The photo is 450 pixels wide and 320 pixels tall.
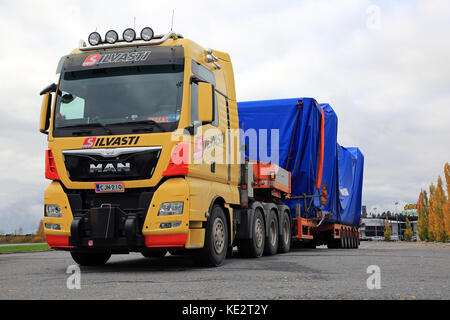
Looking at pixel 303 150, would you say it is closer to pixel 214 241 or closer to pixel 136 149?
pixel 214 241

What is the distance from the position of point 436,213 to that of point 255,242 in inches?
2196

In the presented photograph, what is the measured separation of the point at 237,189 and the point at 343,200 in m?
10.2

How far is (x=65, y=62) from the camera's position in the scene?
912 centimetres

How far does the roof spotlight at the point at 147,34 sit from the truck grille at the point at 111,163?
2.15 m

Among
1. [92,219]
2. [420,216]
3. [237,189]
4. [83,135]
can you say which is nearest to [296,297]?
[92,219]

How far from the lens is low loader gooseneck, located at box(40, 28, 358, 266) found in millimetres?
8117

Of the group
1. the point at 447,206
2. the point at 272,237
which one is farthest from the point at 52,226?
the point at 447,206

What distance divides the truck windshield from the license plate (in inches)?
31.9

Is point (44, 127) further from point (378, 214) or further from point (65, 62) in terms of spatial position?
point (378, 214)

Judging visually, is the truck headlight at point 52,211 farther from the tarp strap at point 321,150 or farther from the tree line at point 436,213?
the tree line at point 436,213

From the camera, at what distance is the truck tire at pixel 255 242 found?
11391mm

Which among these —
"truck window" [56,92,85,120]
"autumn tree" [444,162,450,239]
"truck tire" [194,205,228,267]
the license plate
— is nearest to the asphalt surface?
"truck tire" [194,205,228,267]

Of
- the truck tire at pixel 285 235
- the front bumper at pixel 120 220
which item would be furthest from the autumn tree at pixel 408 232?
the front bumper at pixel 120 220

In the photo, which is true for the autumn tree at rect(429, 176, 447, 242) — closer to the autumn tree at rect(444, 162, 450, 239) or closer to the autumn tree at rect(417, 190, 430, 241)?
the autumn tree at rect(444, 162, 450, 239)
